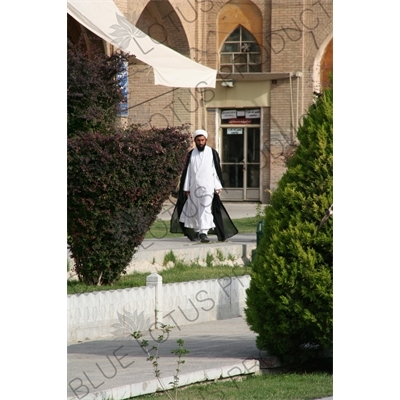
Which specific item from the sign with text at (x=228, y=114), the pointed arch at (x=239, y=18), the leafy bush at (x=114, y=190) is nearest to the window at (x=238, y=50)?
the pointed arch at (x=239, y=18)

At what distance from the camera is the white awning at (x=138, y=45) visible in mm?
13755

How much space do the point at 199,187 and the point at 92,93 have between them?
361 centimetres

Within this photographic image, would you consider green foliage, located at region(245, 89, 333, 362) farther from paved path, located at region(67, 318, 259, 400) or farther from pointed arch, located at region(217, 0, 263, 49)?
pointed arch, located at region(217, 0, 263, 49)

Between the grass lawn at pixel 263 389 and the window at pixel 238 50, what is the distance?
1977 cm

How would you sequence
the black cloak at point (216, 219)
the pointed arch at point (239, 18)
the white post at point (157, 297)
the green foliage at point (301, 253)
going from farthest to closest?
the pointed arch at point (239, 18) → the black cloak at point (216, 219) → the white post at point (157, 297) → the green foliage at point (301, 253)

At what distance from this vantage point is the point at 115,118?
10.4m

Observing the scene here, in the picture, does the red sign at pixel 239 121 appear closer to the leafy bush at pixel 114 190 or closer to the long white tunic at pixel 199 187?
the long white tunic at pixel 199 187

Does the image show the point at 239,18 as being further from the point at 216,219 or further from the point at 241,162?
the point at 216,219

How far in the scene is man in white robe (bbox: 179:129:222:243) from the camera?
43.4 ft

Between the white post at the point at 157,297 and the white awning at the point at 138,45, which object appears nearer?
the white post at the point at 157,297

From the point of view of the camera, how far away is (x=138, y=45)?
14.2 meters

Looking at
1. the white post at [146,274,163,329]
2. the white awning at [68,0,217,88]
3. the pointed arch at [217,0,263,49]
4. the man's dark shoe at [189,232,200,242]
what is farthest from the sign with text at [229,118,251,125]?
the white post at [146,274,163,329]
